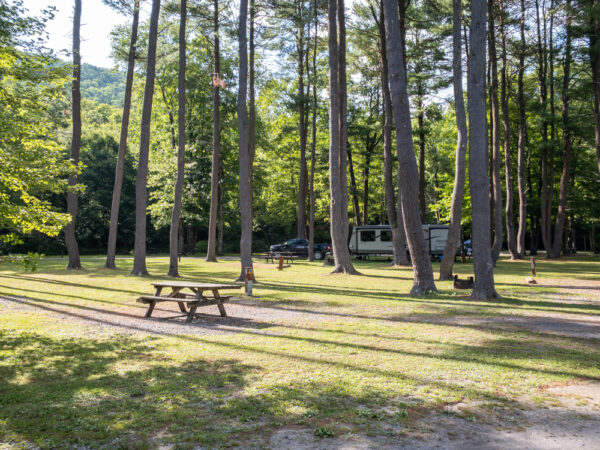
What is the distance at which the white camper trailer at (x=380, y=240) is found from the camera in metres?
30.0

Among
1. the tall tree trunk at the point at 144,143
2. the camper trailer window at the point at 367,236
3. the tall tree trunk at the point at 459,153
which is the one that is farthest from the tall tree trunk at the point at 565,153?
the tall tree trunk at the point at 144,143

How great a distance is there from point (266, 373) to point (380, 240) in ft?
88.9

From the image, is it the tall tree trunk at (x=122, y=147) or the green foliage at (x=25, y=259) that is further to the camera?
the tall tree trunk at (x=122, y=147)

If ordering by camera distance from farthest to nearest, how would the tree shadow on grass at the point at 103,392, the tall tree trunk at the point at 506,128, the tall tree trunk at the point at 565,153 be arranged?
the tall tree trunk at the point at 565,153 < the tall tree trunk at the point at 506,128 < the tree shadow on grass at the point at 103,392

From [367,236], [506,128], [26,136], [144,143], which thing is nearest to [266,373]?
[26,136]

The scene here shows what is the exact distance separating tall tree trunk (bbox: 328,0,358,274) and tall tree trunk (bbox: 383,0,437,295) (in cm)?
542

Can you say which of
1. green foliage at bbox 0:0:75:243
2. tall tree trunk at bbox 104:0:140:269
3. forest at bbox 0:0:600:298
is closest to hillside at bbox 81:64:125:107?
forest at bbox 0:0:600:298

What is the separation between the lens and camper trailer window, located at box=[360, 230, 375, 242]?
31.6 metres

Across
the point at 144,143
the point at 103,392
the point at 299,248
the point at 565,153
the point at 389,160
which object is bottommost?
the point at 103,392

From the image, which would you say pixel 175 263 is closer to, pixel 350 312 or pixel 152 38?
pixel 152 38

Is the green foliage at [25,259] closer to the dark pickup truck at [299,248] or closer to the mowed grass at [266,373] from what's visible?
the mowed grass at [266,373]

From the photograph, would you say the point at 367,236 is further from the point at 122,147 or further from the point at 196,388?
the point at 196,388

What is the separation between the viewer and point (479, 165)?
11164mm

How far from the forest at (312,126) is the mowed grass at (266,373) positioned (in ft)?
6.04
